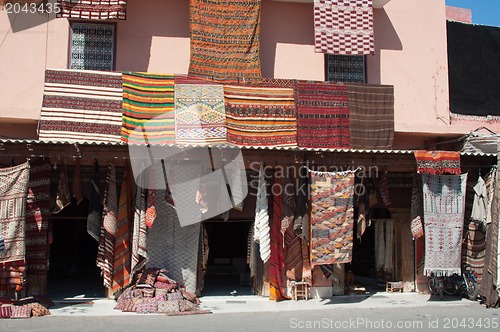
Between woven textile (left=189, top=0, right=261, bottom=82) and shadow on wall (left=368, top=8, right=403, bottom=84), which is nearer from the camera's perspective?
woven textile (left=189, top=0, right=261, bottom=82)

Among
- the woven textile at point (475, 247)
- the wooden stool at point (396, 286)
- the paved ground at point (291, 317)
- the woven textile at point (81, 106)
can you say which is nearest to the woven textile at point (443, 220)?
the woven textile at point (475, 247)

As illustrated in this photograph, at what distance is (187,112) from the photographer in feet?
31.7

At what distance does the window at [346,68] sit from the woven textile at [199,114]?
2.49 m

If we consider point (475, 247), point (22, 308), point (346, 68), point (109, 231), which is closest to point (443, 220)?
point (475, 247)

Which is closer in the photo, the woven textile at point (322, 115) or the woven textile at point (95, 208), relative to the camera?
the woven textile at point (95, 208)

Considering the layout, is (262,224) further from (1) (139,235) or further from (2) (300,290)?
(1) (139,235)

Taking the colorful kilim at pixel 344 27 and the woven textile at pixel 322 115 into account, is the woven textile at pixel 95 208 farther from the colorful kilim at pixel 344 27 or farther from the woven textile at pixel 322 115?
the colorful kilim at pixel 344 27

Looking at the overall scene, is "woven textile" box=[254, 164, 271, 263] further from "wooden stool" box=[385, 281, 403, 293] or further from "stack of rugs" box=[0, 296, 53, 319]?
"stack of rugs" box=[0, 296, 53, 319]

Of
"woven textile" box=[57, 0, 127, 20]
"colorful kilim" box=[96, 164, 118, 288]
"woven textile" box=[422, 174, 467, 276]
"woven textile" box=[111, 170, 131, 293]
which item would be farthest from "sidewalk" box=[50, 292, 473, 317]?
"woven textile" box=[57, 0, 127, 20]

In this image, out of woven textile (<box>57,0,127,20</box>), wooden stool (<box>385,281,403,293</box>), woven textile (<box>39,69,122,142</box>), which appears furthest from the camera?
wooden stool (<box>385,281,403,293</box>)

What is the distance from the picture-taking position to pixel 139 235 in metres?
8.97

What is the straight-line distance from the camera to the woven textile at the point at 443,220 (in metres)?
9.47

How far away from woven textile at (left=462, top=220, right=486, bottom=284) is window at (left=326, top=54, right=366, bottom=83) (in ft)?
11.7

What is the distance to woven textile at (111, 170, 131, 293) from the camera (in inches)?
368
